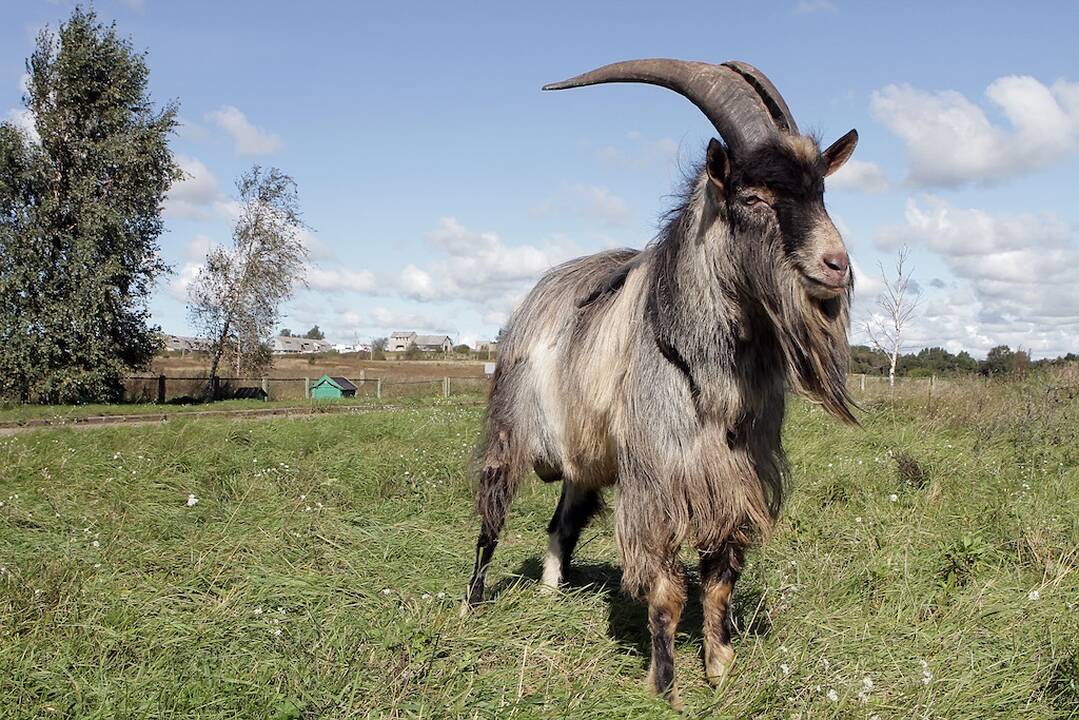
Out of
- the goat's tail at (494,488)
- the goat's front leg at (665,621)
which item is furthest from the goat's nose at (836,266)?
the goat's tail at (494,488)

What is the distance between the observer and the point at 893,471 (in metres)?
8.65

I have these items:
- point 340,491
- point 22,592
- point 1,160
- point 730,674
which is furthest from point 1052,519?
point 1,160

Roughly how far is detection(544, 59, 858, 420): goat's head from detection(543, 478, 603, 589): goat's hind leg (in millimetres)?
2229

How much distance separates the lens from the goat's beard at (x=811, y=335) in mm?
3242

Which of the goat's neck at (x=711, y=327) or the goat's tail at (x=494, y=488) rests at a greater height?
the goat's neck at (x=711, y=327)

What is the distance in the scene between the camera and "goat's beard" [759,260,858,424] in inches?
128

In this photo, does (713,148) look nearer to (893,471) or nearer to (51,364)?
(893,471)

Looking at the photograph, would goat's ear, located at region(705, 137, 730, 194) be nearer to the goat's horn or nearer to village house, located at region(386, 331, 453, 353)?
the goat's horn

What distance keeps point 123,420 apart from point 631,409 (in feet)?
59.4

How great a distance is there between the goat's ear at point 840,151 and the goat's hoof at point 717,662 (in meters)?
2.39

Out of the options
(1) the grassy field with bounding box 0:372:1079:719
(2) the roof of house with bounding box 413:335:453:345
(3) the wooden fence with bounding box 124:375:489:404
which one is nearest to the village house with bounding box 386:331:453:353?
(2) the roof of house with bounding box 413:335:453:345

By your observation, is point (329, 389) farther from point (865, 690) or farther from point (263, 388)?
point (865, 690)

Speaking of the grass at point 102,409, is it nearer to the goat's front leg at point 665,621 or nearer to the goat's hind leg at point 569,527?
the goat's hind leg at point 569,527

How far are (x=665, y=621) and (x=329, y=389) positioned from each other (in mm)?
27709
